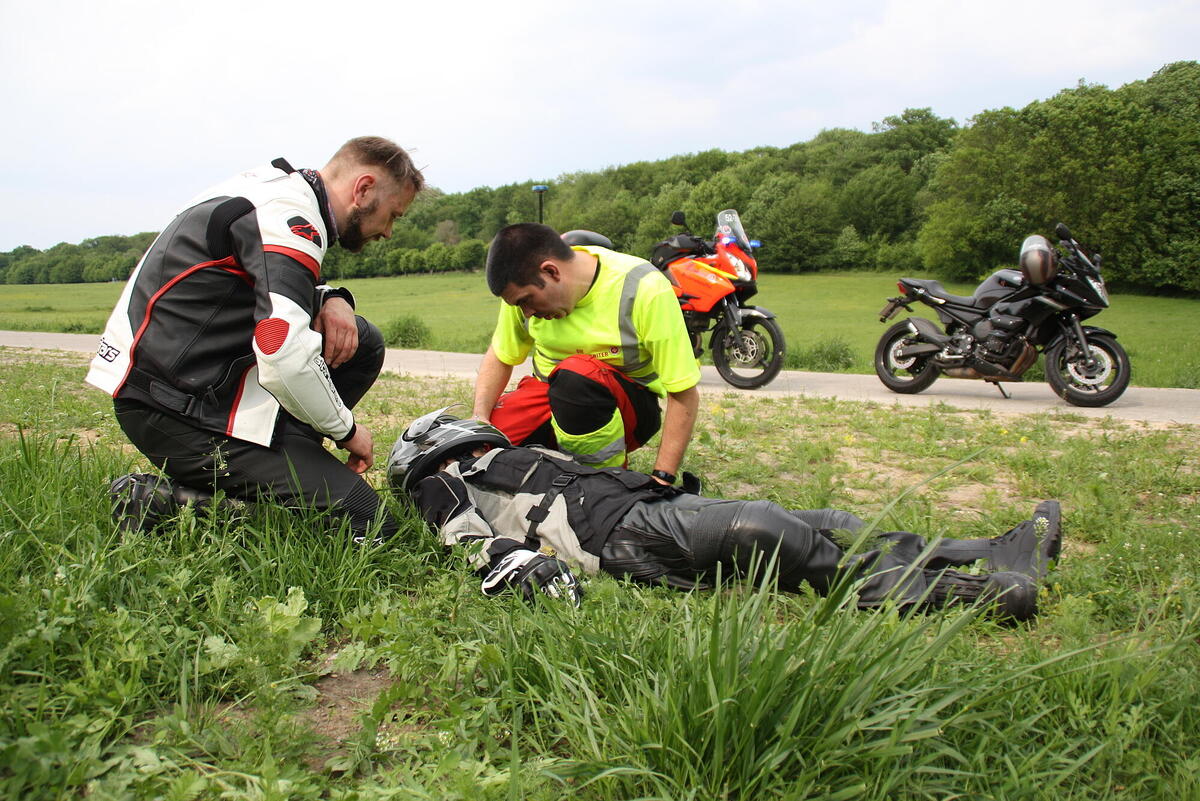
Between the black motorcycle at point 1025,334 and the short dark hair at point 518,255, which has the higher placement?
the short dark hair at point 518,255

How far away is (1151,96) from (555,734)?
2073 inches

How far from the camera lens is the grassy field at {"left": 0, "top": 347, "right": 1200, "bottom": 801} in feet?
4.55

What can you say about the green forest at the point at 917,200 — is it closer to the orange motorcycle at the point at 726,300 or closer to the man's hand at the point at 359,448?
the orange motorcycle at the point at 726,300

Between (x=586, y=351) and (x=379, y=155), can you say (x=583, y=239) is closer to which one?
(x=586, y=351)

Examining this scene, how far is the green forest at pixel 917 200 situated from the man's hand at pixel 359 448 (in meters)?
18.2

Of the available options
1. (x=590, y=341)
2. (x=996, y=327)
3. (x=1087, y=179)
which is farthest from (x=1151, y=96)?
(x=590, y=341)

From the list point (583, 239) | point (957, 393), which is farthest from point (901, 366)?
point (583, 239)

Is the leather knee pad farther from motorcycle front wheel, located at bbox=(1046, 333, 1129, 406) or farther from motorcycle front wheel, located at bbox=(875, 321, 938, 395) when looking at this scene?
motorcycle front wheel, located at bbox=(875, 321, 938, 395)

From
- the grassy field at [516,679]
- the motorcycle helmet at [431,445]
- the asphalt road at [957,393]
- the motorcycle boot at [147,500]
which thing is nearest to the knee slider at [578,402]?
the motorcycle helmet at [431,445]

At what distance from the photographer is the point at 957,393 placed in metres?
7.73

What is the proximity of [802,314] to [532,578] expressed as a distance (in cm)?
3247

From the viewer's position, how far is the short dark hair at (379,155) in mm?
2773

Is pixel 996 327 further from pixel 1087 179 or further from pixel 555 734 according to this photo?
pixel 1087 179

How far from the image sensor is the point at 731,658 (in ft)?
4.66
